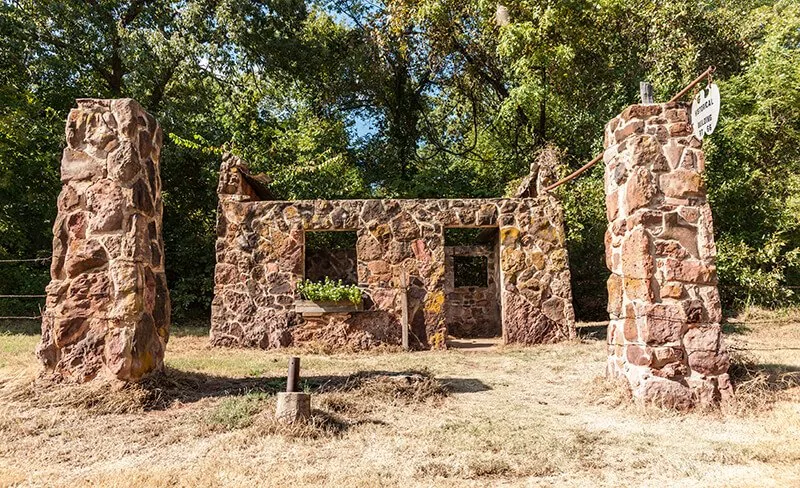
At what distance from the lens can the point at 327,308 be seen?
9680mm

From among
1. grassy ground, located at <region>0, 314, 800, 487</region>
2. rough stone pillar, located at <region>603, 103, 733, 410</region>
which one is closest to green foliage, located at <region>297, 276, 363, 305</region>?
grassy ground, located at <region>0, 314, 800, 487</region>

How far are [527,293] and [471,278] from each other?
484 cm

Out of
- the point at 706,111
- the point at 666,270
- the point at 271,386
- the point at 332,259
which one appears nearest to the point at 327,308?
the point at 271,386

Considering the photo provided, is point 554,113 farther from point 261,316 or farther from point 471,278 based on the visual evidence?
point 261,316

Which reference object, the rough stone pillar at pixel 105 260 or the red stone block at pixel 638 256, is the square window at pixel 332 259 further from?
the red stone block at pixel 638 256

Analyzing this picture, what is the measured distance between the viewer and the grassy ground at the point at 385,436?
355 cm

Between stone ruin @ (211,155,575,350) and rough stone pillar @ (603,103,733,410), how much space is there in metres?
4.20

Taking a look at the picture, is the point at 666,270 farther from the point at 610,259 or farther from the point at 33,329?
the point at 33,329

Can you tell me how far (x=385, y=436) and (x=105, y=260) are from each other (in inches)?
126

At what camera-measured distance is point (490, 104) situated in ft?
61.7

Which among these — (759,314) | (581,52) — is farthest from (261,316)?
(581,52)

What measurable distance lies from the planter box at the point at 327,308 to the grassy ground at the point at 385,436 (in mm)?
2938

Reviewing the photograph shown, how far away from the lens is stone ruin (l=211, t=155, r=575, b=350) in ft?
31.9

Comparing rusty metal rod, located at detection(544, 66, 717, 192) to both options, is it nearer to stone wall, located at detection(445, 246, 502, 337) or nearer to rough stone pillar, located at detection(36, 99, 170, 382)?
stone wall, located at detection(445, 246, 502, 337)
